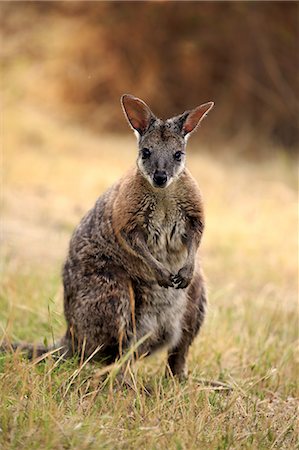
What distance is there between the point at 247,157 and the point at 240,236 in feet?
12.1

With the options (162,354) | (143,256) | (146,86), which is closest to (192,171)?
(146,86)

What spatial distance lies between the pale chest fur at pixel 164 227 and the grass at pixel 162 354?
2.17ft

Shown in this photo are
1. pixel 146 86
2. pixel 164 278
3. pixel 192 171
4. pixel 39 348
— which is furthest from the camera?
pixel 146 86

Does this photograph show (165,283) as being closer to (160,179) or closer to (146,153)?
(160,179)

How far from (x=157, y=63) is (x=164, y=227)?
8846 millimetres

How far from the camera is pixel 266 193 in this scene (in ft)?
34.9

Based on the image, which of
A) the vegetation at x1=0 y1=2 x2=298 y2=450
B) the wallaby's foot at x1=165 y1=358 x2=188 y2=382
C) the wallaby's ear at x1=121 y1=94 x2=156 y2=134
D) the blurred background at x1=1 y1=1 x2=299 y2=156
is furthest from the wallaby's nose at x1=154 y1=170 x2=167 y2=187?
the blurred background at x1=1 y1=1 x2=299 y2=156

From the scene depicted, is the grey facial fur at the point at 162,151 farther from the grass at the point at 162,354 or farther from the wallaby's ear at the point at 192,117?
the grass at the point at 162,354

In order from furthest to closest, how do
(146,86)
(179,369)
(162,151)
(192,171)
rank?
(146,86), (192,171), (179,369), (162,151)

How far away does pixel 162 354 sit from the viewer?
215 inches

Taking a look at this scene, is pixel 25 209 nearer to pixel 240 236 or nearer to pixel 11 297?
pixel 240 236

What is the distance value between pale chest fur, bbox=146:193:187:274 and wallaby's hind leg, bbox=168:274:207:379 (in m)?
0.22

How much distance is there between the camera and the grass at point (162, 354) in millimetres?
3531

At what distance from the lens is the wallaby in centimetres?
454
